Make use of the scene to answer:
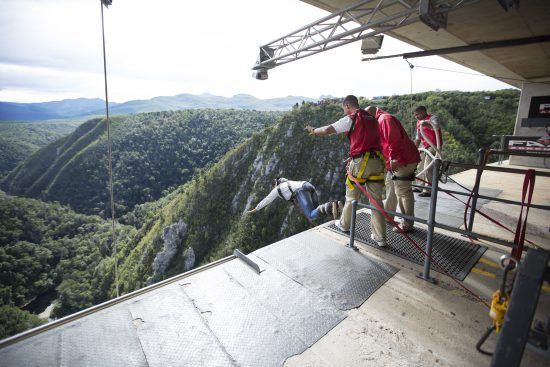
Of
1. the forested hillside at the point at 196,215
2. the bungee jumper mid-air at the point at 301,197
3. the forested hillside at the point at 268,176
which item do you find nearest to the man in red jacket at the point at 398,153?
the bungee jumper mid-air at the point at 301,197

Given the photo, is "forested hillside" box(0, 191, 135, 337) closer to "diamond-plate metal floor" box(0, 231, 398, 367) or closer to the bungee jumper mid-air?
the bungee jumper mid-air

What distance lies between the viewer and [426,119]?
5434 millimetres

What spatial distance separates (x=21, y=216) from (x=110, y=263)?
3656 centimetres

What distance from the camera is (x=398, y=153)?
387 centimetres

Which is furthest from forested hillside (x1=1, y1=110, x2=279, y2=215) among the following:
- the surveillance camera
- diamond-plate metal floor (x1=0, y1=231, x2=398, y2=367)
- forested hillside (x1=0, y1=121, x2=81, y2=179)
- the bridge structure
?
diamond-plate metal floor (x1=0, y1=231, x2=398, y2=367)

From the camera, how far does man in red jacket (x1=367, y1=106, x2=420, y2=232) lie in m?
3.83

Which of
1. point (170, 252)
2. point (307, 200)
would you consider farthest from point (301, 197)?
point (170, 252)

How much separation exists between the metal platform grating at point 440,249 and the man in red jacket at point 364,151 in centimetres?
28

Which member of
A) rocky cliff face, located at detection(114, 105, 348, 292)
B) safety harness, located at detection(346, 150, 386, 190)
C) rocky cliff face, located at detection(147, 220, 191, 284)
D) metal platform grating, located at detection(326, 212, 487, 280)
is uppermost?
safety harness, located at detection(346, 150, 386, 190)

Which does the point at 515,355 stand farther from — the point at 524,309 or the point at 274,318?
the point at 274,318

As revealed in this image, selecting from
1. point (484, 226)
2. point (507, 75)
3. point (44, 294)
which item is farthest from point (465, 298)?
point (44, 294)

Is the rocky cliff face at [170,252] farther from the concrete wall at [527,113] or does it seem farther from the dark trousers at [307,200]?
the concrete wall at [527,113]

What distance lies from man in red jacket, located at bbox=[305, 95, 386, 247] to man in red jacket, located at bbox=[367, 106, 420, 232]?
326mm

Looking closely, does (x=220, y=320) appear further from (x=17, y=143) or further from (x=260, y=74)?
(x=17, y=143)
